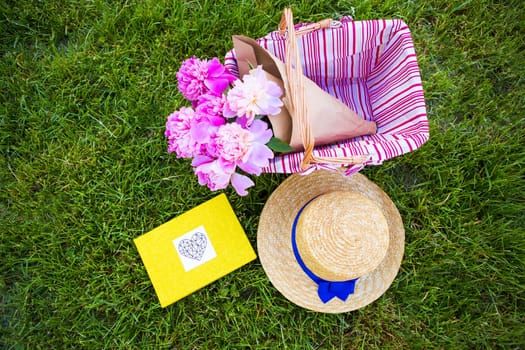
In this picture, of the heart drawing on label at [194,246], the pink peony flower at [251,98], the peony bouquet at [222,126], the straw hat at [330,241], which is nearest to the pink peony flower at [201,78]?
the peony bouquet at [222,126]

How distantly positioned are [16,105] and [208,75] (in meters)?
1.03

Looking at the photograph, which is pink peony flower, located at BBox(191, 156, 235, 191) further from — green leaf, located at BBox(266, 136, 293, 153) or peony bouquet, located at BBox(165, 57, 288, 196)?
green leaf, located at BBox(266, 136, 293, 153)

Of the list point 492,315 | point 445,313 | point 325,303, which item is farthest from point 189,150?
point 492,315

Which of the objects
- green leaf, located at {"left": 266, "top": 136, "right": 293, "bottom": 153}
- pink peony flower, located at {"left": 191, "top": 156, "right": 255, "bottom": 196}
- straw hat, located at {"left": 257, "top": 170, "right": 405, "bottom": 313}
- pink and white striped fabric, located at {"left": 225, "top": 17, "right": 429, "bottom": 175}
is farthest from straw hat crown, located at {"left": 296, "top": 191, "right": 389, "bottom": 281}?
pink peony flower, located at {"left": 191, "top": 156, "right": 255, "bottom": 196}

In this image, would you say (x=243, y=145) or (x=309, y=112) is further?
(x=309, y=112)

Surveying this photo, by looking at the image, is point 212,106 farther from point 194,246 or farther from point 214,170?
point 194,246

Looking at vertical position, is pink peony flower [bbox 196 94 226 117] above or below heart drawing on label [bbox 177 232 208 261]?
above

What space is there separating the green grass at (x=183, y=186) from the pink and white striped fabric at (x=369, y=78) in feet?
0.95

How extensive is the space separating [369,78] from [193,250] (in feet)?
2.98

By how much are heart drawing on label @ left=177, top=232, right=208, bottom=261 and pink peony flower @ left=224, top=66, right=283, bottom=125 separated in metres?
0.61

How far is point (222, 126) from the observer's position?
2.90 feet

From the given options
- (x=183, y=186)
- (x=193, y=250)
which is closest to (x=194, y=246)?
(x=193, y=250)

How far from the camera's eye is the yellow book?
137cm

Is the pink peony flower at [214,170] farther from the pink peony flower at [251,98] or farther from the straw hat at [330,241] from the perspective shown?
the straw hat at [330,241]
